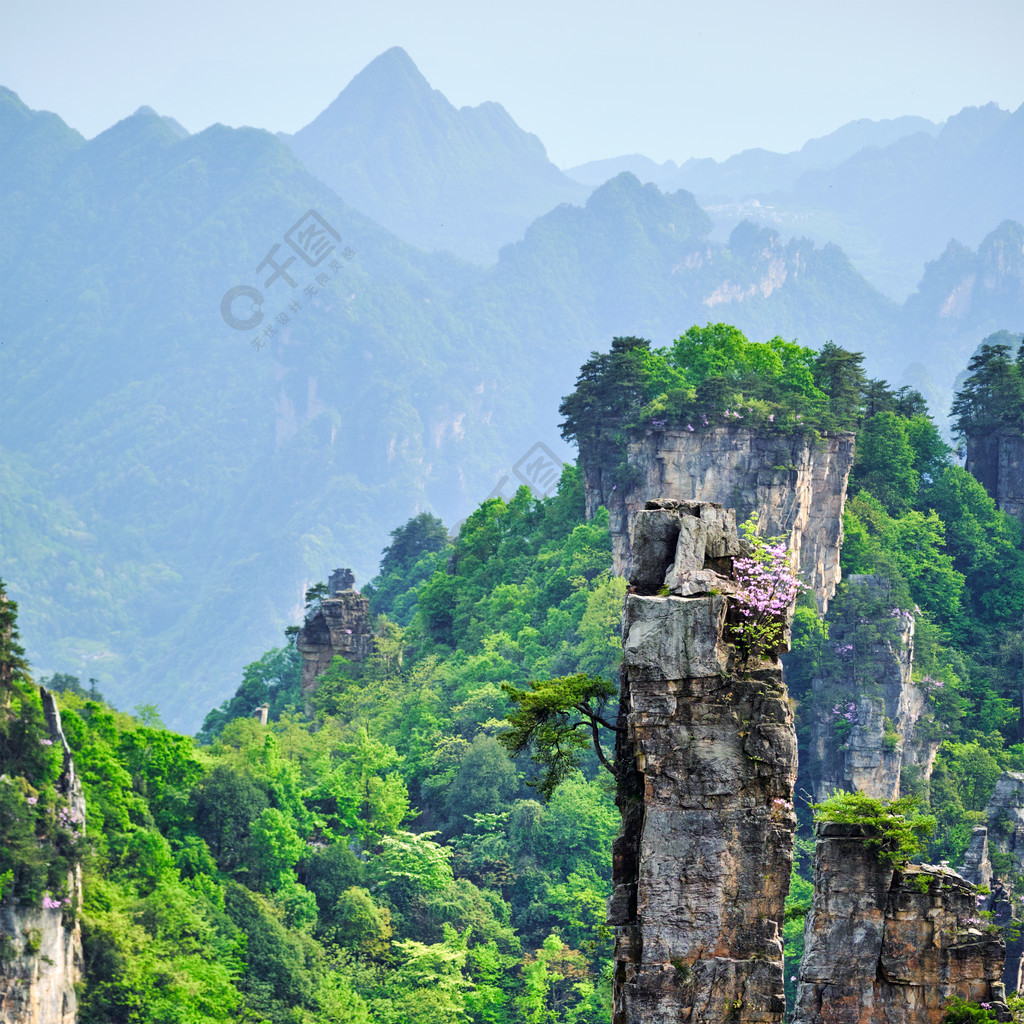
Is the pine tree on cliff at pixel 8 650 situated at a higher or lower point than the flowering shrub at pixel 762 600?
higher

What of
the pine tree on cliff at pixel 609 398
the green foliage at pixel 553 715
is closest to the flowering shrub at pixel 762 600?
the green foliage at pixel 553 715

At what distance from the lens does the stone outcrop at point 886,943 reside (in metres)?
20.6

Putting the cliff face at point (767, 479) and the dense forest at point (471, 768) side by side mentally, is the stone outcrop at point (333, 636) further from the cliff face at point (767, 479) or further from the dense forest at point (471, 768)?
the cliff face at point (767, 479)

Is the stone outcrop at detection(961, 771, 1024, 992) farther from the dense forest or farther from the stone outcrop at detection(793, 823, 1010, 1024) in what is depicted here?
the stone outcrop at detection(793, 823, 1010, 1024)

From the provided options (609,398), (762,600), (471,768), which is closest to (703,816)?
(762,600)

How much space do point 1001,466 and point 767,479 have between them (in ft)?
48.6

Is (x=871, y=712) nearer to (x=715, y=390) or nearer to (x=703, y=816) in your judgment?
(x=715, y=390)

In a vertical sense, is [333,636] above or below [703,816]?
above

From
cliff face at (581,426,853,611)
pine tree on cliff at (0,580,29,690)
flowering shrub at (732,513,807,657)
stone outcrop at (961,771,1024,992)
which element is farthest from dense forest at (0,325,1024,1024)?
flowering shrub at (732,513,807,657)

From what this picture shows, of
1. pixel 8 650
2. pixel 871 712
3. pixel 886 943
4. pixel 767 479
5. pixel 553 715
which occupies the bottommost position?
pixel 886 943

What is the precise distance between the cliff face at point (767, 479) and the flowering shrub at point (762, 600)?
132ft

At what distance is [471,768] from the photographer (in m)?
56.9

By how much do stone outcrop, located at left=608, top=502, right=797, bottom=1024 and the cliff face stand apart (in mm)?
40583

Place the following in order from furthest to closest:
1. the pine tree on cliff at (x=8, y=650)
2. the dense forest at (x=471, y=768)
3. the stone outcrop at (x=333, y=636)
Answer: the stone outcrop at (x=333, y=636) → the dense forest at (x=471, y=768) → the pine tree on cliff at (x=8, y=650)
